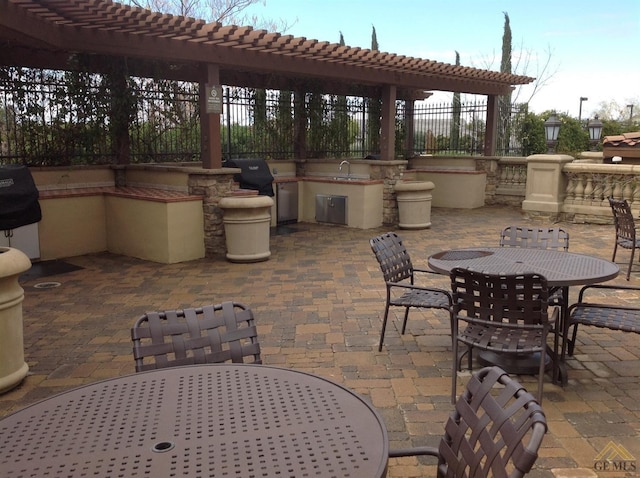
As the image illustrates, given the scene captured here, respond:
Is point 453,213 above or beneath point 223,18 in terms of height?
beneath

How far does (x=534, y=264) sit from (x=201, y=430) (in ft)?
9.39

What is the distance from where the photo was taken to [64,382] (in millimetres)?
3705

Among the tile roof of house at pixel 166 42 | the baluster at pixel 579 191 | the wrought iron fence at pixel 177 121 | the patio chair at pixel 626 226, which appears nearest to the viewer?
the tile roof of house at pixel 166 42

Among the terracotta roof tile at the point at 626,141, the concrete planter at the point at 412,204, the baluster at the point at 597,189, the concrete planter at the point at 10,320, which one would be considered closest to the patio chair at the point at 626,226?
the concrete planter at the point at 412,204

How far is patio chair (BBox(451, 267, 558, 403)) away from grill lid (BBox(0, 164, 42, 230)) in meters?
5.34

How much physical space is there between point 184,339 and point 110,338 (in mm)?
2314

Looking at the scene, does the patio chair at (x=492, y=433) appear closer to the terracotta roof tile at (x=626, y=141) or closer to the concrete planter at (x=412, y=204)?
the concrete planter at (x=412, y=204)

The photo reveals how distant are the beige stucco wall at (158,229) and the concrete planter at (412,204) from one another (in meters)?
3.77

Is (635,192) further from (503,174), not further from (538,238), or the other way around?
(538,238)

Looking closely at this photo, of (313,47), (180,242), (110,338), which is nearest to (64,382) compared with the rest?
(110,338)

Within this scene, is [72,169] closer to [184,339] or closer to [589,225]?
[184,339]

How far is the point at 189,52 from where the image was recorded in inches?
282

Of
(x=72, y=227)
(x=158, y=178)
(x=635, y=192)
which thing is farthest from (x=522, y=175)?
(x=72, y=227)

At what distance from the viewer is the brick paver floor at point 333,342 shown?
3068 mm
